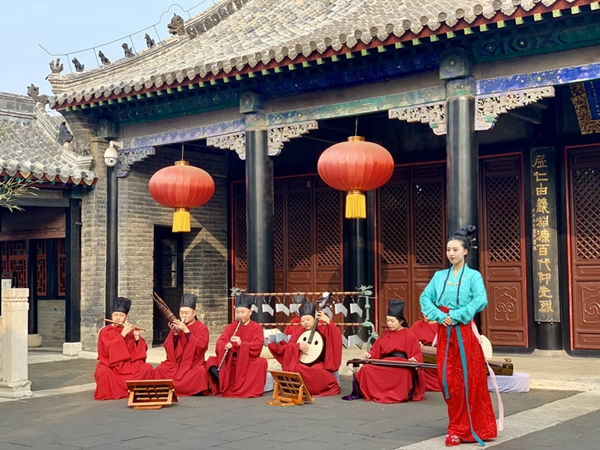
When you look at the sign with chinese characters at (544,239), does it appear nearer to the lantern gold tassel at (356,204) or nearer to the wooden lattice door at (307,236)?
the lantern gold tassel at (356,204)

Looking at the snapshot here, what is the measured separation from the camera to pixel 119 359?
8297mm

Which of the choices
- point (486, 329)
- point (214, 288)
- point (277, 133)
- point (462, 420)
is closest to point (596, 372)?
point (486, 329)

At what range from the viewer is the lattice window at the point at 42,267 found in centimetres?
1427

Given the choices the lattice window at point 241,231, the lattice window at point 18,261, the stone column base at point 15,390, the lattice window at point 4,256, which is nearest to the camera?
the stone column base at point 15,390

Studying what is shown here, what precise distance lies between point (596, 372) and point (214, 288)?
7.04 meters

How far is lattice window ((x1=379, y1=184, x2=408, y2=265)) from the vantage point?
39.4 feet

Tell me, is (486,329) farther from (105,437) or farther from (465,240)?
(105,437)

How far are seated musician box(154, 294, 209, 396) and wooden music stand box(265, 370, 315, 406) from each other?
38.2 inches

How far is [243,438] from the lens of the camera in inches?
235

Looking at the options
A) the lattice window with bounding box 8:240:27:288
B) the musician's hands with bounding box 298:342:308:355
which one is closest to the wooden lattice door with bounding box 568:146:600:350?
the musician's hands with bounding box 298:342:308:355

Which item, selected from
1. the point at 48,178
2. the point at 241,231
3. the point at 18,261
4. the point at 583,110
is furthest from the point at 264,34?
the point at 18,261

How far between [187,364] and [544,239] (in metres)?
5.10

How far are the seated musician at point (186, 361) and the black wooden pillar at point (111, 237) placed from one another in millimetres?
4331

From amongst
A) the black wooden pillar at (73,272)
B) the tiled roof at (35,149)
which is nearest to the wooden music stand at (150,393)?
the tiled roof at (35,149)
